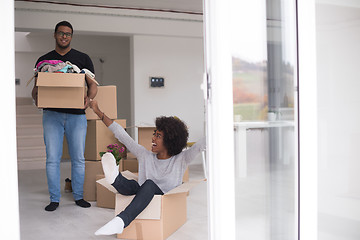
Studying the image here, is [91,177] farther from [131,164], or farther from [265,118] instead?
[265,118]

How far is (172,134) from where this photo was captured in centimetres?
266

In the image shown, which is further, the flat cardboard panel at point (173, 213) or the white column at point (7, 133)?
the flat cardboard panel at point (173, 213)

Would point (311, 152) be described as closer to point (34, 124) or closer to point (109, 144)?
point (109, 144)

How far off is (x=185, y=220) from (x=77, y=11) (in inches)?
136

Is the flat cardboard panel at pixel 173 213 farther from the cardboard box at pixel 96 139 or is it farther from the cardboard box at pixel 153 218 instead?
the cardboard box at pixel 96 139

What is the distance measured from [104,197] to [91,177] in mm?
328

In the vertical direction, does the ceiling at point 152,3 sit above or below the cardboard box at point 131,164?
above

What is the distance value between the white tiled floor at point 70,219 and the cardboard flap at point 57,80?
3.32ft

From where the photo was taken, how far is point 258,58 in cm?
172

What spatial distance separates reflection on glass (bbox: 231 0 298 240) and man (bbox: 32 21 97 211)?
1707mm

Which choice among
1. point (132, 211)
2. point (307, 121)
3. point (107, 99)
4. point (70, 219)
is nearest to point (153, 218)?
point (132, 211)

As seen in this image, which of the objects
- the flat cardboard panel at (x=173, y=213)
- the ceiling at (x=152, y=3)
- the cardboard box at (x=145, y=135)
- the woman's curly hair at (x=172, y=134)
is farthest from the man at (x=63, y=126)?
the ceiling at (x=152, y=3)

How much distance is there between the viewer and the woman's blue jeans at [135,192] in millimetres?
2273

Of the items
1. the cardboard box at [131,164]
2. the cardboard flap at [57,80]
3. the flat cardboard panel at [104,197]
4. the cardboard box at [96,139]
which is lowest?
the flat cardboard panel at [104,197]
